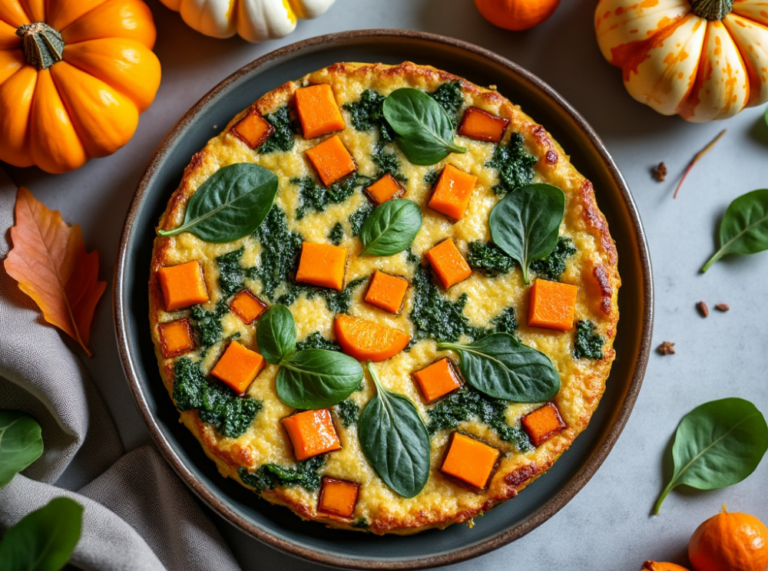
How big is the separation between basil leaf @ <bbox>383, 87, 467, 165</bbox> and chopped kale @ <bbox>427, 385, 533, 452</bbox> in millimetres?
1325

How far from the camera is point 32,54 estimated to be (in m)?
3.82

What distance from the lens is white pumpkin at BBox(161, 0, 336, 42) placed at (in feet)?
13.2

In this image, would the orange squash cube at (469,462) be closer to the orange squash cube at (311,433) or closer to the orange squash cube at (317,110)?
the orange squash cube at (311,433)

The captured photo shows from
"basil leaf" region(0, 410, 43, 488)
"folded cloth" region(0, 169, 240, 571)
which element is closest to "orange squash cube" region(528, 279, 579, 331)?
"folded cloth" region(0, 169, 240, 571)

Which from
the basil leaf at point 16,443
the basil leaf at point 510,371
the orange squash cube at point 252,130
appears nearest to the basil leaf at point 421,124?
the orange squash cube at point 252,130

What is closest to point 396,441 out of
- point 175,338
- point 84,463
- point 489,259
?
point 489,259

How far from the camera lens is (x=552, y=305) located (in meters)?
3.70

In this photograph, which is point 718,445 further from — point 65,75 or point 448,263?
point 65,75

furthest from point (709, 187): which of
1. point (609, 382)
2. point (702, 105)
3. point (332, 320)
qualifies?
point (332, 320)

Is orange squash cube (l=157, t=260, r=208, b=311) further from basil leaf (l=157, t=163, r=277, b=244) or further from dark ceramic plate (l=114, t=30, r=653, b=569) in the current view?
dark ceramic plate (l=114, t=30, r=653, b=569)

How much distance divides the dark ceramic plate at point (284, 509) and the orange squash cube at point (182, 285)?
34cm

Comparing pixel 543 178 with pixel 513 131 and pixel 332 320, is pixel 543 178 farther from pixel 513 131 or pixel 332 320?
pixel 332 320

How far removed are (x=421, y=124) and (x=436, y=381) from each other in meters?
1.40

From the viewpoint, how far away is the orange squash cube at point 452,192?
375 centimetres
